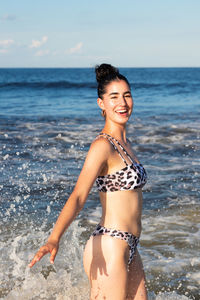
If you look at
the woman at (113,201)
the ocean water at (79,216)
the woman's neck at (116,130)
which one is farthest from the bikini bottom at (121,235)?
the ocean water at (79,216)

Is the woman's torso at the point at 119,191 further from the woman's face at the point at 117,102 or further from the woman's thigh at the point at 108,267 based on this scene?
the woman's face at the point at 117,102

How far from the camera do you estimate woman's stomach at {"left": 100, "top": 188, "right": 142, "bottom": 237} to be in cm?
321

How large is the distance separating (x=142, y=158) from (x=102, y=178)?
836 cm

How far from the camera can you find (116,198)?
10.5 feet

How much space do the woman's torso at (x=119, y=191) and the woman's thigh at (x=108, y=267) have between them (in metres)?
0.13

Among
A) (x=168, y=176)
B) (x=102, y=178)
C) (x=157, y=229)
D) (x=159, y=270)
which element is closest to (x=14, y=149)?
(x=168, y=176)

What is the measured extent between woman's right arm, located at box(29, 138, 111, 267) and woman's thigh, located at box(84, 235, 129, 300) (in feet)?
1.17

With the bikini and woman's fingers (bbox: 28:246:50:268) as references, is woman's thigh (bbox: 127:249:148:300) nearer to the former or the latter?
the bikini

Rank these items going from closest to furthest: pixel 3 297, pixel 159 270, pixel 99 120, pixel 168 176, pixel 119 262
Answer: pixel 119 262
pixel 3 297
pixel 159 270
pixel 168 176
pixel 99 120

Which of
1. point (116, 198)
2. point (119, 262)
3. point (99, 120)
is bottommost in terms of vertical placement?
point (99, 120)

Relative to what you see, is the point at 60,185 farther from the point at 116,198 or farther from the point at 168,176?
the point at 116,198

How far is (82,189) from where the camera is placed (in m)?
3.03

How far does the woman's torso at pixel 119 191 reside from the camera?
3.20m

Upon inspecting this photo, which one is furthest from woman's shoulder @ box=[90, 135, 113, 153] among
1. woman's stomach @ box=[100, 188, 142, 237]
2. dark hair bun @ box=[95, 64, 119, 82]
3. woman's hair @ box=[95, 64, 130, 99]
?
dark hair bun @ box=[95, 64, 119, 82]
